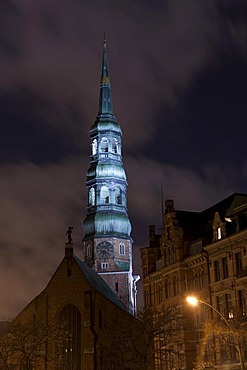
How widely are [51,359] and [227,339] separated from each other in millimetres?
29415

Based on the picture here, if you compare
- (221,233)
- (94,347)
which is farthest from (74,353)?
(221,233)

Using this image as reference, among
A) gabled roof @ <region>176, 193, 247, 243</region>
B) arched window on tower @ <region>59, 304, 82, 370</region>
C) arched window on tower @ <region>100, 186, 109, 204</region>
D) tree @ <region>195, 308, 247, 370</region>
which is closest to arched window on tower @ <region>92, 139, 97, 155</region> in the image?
arched window on tower @ <region>100, 186, 109, 204</region>

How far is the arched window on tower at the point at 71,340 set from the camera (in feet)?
262

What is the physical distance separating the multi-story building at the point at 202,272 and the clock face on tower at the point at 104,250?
41.4 m

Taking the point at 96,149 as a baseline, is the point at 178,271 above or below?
below

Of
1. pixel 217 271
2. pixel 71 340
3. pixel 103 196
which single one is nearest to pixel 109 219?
pixel 103 196

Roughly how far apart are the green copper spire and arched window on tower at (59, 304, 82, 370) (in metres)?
58.1

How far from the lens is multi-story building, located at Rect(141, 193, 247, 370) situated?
58.8 m

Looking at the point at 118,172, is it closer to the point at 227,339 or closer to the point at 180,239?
the point at 180,239

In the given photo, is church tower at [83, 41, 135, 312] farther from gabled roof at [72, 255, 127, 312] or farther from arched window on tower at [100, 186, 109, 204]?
gabled roof at [72, 255, 127, 312]

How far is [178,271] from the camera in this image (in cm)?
6950

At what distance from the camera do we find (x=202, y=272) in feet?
218

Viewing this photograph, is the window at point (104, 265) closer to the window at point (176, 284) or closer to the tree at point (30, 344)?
the tree at point (30, 344)

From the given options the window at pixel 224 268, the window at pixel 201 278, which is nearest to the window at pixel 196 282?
the window at pixel 201 278
